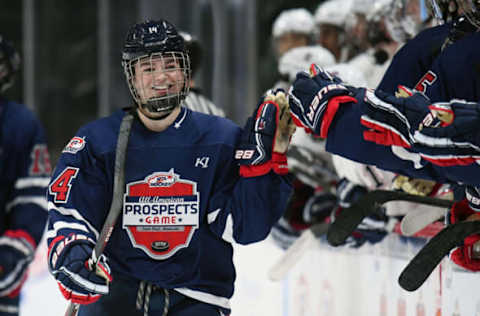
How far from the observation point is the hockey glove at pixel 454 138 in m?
2.09

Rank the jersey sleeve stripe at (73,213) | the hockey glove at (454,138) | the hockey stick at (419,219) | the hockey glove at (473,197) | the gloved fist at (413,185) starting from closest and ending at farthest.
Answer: the hockey glove at (454,138), the hockey glove at (473,197), the jersey sleeve stripe at (73,213), the hockey stick at (419,219), the gloved fist at (413,185)

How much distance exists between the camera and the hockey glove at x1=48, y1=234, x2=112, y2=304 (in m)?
2.56

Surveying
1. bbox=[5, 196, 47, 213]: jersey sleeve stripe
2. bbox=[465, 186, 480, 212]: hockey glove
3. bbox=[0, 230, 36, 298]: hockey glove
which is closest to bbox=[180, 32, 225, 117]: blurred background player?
bbox=[5, 196, 47, 213]: jersey sleeve stripe

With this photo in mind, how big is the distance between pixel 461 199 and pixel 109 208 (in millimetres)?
933

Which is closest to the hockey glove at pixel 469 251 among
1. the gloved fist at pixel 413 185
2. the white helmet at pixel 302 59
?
the gloved fist at pixel 413 185

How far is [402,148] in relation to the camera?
2404 mm

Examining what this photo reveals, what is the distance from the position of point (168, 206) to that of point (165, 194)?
0.03 m

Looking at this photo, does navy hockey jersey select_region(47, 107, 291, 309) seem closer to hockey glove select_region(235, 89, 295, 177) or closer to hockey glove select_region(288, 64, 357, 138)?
hockey glove select_region(235, 89, 295, 177)

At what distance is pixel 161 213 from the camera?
2725 mm

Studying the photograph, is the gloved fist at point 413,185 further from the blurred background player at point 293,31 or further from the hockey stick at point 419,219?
the blurred background player at point 293,31

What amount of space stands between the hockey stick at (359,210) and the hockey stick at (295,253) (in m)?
1.31

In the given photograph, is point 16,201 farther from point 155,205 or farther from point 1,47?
point 155,205

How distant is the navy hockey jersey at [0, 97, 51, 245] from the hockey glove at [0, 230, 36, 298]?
0.04 m

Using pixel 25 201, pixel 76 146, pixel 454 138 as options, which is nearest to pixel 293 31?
pixel 25 201
